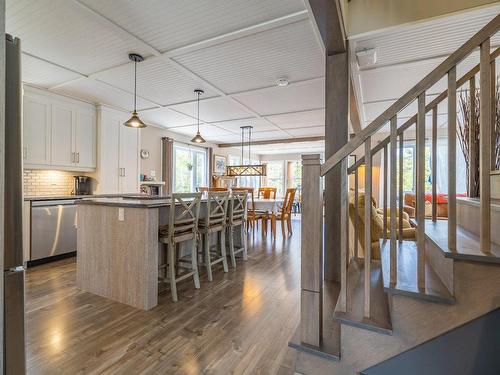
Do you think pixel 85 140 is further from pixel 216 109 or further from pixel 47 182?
pixel 216 109

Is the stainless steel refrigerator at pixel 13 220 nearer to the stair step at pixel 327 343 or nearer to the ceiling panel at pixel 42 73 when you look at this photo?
the stair step at pixel 327 343

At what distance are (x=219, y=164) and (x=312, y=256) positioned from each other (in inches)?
295

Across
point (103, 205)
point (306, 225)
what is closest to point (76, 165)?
point (103, 205)

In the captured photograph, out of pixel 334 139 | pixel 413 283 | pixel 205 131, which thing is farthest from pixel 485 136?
pixel 205 131

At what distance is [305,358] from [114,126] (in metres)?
4.93

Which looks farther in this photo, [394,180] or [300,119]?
[300,119]

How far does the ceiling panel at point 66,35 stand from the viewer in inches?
85.7

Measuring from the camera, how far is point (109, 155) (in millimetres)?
4836

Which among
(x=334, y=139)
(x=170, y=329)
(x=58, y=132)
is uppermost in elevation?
(x=58, y=132)

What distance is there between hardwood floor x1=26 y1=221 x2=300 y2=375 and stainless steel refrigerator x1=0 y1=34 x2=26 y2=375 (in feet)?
2.80

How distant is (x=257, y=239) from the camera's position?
541 centimetres

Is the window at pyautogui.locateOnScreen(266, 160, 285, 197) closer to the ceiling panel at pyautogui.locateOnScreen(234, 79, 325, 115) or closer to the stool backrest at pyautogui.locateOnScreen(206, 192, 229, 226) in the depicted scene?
the ceiling panel at pyautogui.locateOnScreen(234, 79, 325, 115)

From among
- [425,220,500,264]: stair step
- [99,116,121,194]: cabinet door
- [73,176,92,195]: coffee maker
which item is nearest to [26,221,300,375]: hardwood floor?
[425,220,500,264]: stair step

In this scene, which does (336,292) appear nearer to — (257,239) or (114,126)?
(257,239)
